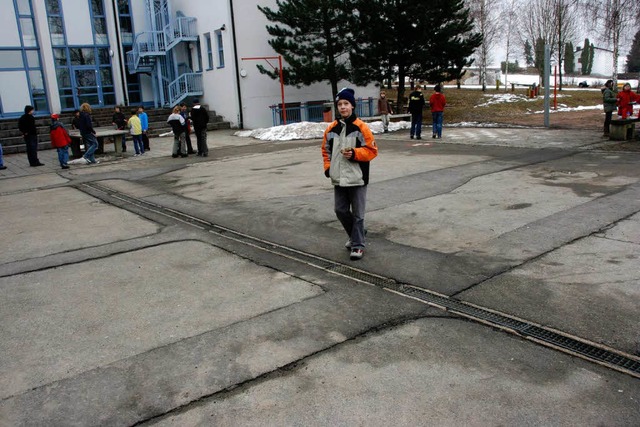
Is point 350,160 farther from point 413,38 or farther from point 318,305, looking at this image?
point 413,38

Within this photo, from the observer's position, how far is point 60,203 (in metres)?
11.0

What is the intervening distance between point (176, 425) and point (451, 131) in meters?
19.6

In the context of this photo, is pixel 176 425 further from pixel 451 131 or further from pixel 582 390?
pixel 451 131

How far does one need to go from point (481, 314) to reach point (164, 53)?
2670cm

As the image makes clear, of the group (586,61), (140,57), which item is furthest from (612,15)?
(586,61)

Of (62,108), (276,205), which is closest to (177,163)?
(276,205)

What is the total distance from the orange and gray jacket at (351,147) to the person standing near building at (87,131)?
1258 cm

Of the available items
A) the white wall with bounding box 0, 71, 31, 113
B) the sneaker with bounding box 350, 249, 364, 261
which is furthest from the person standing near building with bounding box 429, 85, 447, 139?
the white wall with bounding box 0, 71, 31, 113

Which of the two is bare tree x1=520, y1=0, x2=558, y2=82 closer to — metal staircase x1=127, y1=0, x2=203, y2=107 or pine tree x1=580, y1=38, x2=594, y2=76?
metal staircase x1=127, y1=0, x2=203, y2=107

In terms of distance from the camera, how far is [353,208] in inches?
253

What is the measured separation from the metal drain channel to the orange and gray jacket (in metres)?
1.04

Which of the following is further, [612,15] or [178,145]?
[612,15]

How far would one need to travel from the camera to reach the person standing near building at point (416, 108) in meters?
18.2

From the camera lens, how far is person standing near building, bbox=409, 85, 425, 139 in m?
18.2
